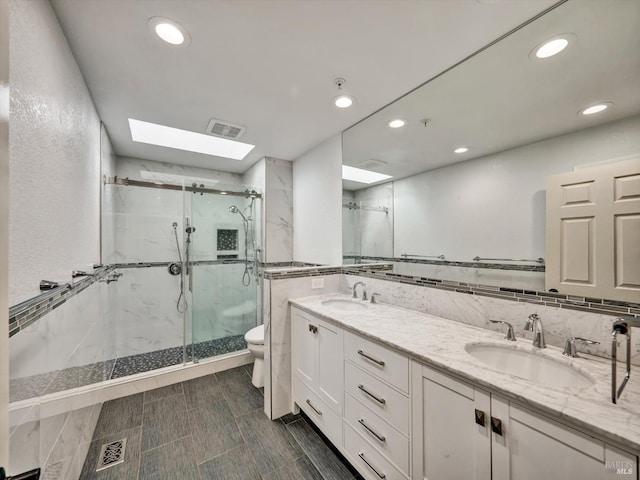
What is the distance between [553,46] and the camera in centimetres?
124

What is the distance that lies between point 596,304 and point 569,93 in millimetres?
995

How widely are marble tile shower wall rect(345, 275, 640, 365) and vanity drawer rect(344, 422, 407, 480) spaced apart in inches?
33.9

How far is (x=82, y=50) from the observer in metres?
1.40

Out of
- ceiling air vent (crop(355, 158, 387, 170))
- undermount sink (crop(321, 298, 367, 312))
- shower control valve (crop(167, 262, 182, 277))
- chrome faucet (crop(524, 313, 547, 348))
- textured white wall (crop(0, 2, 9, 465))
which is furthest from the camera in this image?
shower control valve (crop(167, 262, 182, 277))

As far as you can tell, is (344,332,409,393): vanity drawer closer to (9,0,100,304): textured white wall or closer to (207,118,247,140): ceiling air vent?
(9,0,100,304): textured white wall

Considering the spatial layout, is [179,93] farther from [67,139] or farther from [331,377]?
[331,377]

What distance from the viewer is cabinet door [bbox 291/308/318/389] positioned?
5.86 ft

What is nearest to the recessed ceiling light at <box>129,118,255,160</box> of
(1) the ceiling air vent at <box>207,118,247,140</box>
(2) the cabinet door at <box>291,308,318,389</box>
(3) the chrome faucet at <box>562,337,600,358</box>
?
(1) the ceiling air vent at <box>207,118,247,140</box>

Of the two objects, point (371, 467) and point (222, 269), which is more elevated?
point (222, 269)

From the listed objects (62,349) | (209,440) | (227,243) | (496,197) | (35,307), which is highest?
(496,197)

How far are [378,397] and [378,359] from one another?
0.63 feet

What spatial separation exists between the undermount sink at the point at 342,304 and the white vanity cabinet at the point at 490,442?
960mm

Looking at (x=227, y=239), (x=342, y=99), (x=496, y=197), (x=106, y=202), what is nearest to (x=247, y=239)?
(x=227, y=239)

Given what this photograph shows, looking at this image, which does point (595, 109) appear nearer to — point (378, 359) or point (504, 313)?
point (504, 313)
